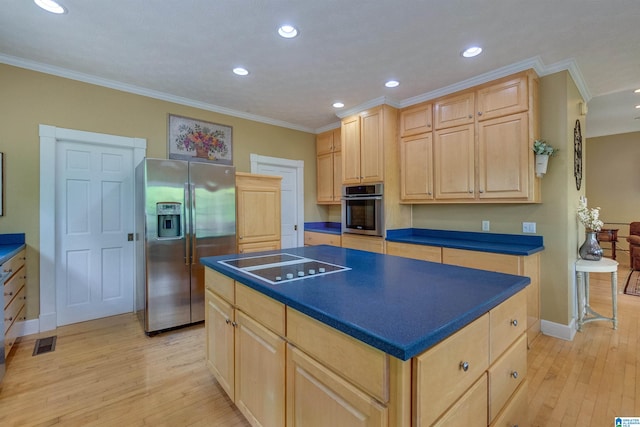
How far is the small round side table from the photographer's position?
2.83m

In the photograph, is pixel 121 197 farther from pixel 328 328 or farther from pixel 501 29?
pixel 501 29

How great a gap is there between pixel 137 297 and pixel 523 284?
3.70 metres

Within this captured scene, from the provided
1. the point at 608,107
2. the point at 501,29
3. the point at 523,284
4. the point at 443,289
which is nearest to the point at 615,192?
the point at 608,107

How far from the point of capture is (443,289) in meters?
1.28

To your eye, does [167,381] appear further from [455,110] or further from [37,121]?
[455,110]

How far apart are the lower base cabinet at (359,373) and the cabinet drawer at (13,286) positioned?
181cm

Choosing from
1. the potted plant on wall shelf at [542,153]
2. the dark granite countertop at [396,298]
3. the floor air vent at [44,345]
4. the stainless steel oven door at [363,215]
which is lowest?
the floor air vent at [44,345]

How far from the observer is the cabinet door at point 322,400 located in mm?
897

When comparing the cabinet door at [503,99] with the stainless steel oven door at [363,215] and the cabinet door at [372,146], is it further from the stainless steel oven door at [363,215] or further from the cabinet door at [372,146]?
the stainless steel oven door at [363,215]

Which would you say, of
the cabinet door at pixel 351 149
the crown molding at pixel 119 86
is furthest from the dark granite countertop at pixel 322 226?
the crown molding at pixel 119 86

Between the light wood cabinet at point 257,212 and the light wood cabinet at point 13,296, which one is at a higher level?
the light wood cabinet at point 257,212

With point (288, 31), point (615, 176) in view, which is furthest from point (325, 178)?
point (615, 176)

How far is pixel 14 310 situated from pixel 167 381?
4.91 ft

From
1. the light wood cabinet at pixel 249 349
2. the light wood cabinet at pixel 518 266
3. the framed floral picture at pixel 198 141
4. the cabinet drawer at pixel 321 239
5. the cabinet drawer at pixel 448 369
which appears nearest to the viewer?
the cabinet drawer at pixel 448 369
